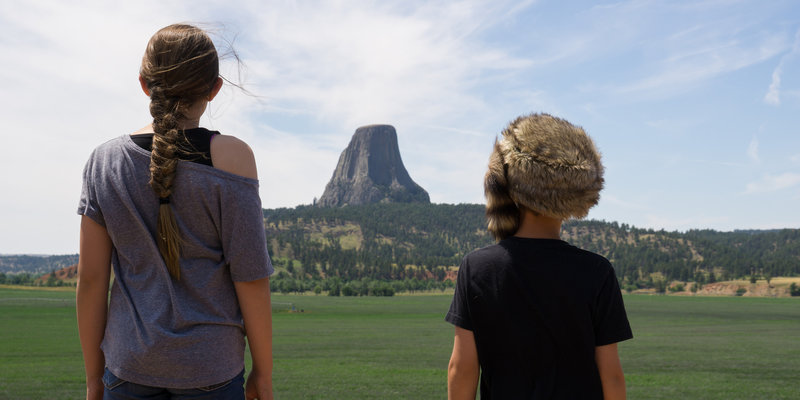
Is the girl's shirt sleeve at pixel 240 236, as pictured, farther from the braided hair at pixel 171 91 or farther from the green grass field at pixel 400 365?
the green grass field at pixel 400 365

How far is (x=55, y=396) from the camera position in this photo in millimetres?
13820

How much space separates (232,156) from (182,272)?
18.9 inches

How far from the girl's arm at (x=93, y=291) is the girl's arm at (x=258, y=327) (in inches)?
21.4

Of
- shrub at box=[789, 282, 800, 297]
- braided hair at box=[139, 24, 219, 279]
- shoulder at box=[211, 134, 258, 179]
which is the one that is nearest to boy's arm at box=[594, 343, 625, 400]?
shoulder at box=[211, 134, 258, 179]

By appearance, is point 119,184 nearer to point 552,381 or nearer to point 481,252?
point 481,252

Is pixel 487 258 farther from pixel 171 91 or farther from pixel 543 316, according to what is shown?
pixel 171 91

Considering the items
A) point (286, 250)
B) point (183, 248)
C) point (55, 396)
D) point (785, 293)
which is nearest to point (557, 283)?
point (183, 248)

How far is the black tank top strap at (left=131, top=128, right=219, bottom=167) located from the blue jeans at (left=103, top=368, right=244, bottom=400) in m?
0.84

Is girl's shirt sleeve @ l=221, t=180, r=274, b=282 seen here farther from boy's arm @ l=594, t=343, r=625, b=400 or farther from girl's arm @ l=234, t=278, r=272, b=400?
boy's arm @ l=594, t=343, r=625, b=400

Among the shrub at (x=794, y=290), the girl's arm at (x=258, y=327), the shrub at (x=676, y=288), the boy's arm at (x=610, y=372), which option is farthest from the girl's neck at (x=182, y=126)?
the shrub at (x=676, y=288)

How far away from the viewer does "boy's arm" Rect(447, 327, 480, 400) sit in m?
2.60

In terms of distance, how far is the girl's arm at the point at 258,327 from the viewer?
7.86ft

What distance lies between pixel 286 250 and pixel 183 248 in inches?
6964

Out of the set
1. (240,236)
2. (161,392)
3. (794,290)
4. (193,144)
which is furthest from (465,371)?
(794,290)
